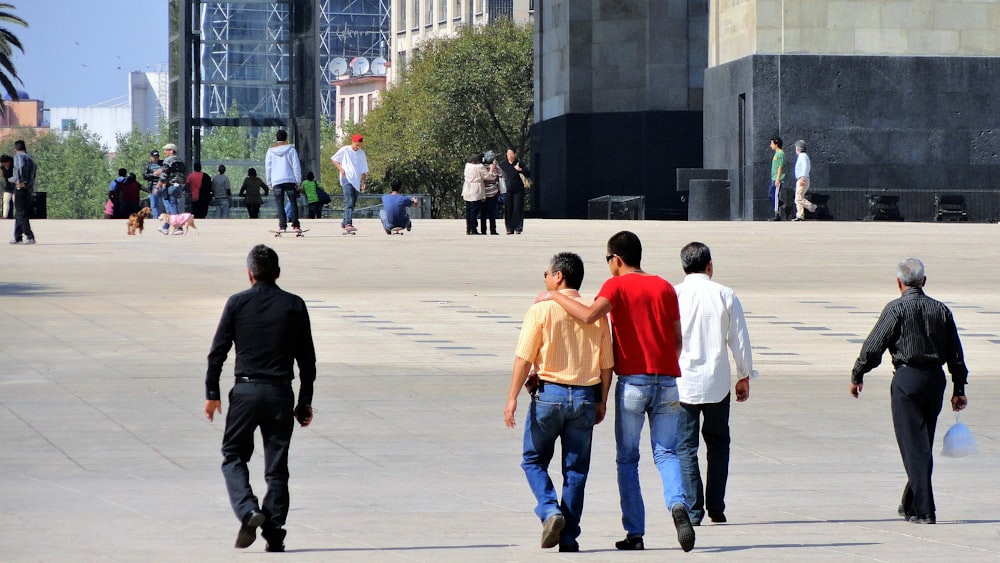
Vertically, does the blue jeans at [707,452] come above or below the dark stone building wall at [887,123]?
below

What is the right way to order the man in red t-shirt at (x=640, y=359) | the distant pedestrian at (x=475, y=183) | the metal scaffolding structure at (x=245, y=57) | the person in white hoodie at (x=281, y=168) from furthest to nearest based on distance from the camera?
1. the metal scaffolding structure at (x=245, y=57)
2. the distant pedestrian at (x=475, y=183)
3. the person in white hoodie at (x=281, y=168)
4. the man in red t-shirt at (x=640, y=359)

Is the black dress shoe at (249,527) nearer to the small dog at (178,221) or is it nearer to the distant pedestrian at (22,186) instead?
the distant pedestrian at (22,186)

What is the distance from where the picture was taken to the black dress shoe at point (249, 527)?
291 inches

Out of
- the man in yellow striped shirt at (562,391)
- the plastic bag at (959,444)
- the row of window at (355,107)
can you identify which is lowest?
the plastic bag at (959,444)

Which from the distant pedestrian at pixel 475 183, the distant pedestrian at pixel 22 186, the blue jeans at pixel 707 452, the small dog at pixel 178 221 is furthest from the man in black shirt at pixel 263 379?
the small dog at pixel 178 221

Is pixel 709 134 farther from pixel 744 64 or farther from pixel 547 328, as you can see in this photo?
pixel 547 328

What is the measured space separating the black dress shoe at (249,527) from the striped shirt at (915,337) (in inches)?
120

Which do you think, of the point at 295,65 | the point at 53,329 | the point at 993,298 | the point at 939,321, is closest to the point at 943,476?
the point at 939,321

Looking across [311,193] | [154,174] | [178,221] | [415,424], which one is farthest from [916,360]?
[311,193]

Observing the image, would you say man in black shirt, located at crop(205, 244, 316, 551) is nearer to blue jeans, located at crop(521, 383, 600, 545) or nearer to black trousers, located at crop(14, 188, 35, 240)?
blue jeans, located at crop(521, 383, 600, 545)

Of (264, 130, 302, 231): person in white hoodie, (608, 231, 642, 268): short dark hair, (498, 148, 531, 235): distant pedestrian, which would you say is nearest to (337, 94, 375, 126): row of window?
(498, 148, 531, 235): distant pedestrian

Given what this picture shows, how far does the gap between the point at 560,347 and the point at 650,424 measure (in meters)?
0.57

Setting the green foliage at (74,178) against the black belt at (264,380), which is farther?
the green foliage at (74,178)

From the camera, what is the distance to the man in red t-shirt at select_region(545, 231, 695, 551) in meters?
7.90
